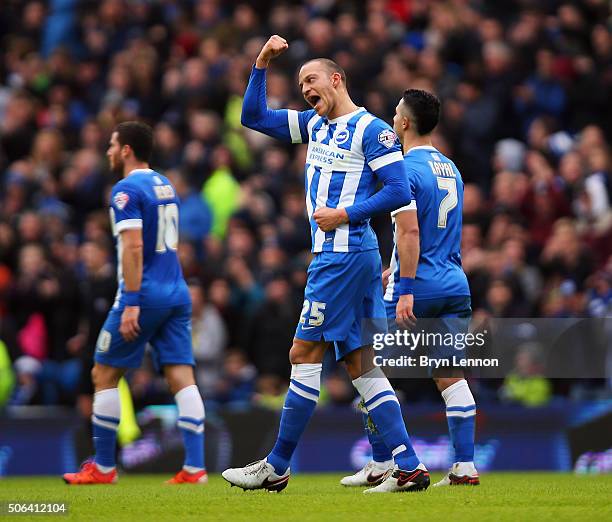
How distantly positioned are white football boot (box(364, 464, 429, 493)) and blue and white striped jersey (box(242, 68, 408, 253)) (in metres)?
1.32

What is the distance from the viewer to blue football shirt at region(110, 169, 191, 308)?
9.48 meters

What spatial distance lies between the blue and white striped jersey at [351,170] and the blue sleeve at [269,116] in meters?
0.16

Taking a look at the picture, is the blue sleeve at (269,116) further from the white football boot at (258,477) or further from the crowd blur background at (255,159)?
the crowd blur background at (255,159)

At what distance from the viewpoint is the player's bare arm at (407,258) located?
805 cm

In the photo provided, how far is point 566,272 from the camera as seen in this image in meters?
13.5

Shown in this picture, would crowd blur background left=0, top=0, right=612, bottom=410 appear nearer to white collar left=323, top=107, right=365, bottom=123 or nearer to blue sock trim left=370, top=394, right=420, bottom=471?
blue sock trim left=370, top=394, right=420, bottom=471

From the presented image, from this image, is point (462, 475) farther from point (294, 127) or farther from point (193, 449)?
point (294, 127)

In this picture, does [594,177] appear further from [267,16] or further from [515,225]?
[267,16]

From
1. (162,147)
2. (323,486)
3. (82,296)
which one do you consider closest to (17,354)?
(82,296)

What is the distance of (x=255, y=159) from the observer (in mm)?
17172

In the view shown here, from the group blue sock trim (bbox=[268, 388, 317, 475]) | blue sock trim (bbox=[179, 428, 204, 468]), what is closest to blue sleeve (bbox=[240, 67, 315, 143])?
blue sock trim (bbox=[268, 388, 317, 475])

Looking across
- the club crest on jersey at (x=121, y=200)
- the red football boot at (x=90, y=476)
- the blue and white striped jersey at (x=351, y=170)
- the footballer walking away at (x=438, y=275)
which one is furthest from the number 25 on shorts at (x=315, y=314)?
the red football boot at (x=90, y=476)

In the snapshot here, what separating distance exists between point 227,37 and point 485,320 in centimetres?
841

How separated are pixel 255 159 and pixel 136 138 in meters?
7.42
